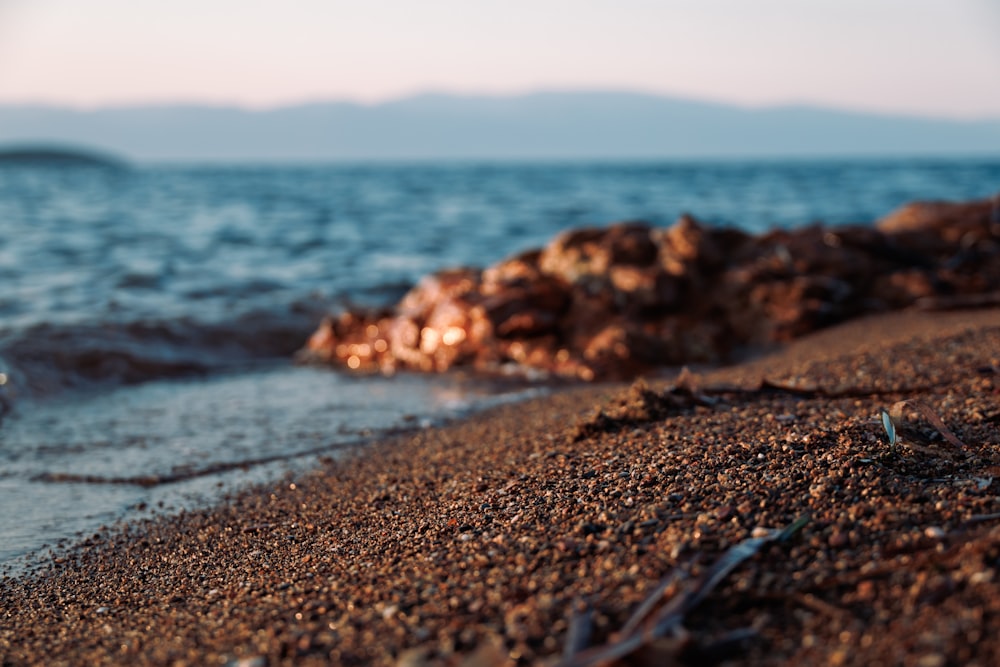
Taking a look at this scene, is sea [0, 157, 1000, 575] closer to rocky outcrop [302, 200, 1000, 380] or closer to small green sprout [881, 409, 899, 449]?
rocky outcrop [302, 200, 1000, 380]

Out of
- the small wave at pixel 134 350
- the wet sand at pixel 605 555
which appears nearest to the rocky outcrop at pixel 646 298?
the small wave at pixel 134 350

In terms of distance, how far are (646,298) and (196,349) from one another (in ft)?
14.0

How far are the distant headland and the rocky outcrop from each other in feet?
282

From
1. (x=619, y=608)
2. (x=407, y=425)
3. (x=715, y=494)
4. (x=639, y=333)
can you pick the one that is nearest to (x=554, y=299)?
(x=639, y=333)

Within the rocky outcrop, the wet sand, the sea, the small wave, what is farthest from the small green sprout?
the small wave

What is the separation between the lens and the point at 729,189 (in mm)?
29312

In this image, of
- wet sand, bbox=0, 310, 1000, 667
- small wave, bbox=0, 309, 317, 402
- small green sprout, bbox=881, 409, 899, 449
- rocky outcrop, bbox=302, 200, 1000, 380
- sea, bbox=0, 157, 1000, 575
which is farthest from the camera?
small wave, bbox=0, 309, 317, 402

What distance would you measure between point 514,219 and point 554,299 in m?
11.7

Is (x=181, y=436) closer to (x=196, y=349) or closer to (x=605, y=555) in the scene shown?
(x=196, y=349)

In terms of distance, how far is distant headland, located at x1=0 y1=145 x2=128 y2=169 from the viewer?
87.1 meters

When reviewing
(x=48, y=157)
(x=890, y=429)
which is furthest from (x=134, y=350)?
(x=48, y=157)

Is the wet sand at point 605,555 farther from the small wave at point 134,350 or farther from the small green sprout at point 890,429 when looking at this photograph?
the small wave at point 134,350

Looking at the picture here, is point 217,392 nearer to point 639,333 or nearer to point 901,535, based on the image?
point 639,333

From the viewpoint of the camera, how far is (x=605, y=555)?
2422 mm
